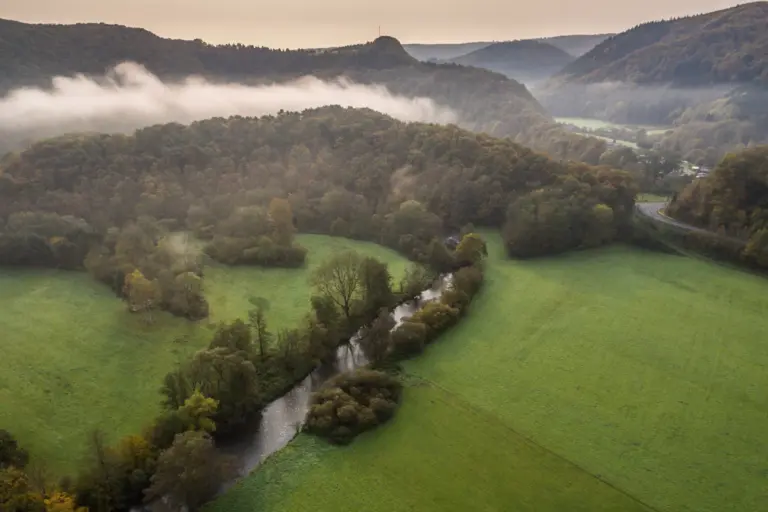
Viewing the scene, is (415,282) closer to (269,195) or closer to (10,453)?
(269,195)

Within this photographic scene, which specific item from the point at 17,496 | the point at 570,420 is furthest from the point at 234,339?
the point at 570,420

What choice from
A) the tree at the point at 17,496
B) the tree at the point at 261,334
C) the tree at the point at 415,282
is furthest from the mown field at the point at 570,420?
the tree at the point at 261,334

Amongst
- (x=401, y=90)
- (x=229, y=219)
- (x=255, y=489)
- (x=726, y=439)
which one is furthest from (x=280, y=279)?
(x=401, y=90)

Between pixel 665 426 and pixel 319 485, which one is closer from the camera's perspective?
pixel 319 485

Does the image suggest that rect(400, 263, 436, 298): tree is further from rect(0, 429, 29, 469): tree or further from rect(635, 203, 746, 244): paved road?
→ rect(0, 429, 29, 469): tree

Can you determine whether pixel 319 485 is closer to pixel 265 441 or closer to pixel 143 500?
pixel 265 441

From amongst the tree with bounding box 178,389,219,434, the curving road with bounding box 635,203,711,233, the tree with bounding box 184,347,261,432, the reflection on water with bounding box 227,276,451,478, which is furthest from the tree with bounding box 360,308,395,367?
the curving road with bounding box 635,203,711,233
